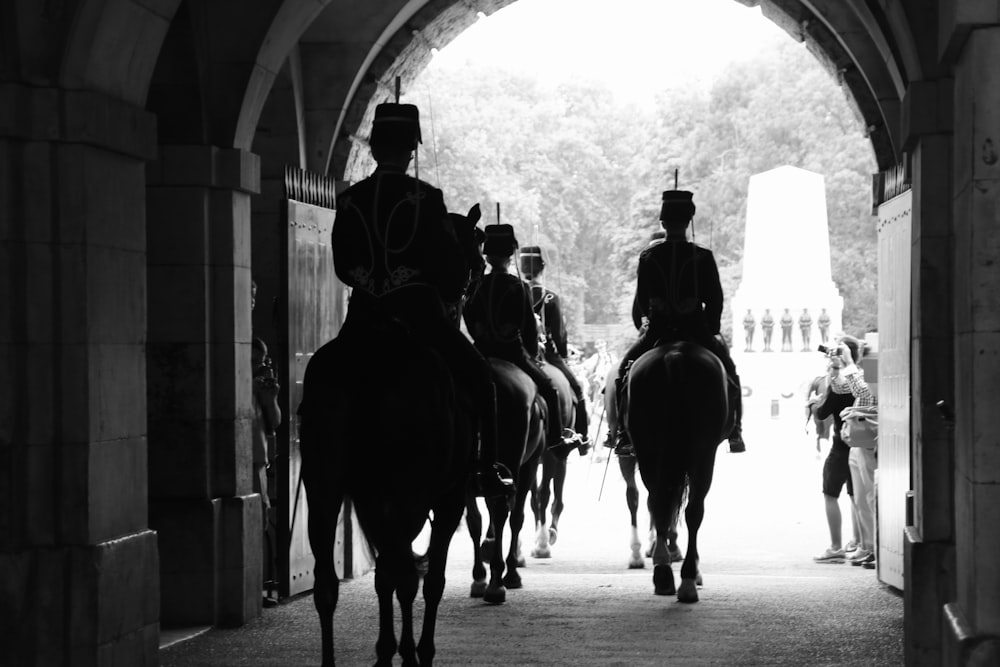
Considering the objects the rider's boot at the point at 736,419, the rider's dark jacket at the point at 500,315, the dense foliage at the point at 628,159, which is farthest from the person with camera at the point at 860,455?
the dense foliage at the point at 628,159

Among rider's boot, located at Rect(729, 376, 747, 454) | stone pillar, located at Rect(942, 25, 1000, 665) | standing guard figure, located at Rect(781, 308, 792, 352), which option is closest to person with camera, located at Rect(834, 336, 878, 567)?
rider's boot, located at Rect(729, 376, 747, 454)

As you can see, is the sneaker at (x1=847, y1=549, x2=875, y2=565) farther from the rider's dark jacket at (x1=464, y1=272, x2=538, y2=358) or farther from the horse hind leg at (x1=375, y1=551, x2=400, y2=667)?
the horse hind leg at (x1=375, y1=551, x2=400, y2=667)

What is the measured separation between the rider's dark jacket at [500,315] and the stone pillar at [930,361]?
3601mm

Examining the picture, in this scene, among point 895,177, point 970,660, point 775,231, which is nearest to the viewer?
point 970,660

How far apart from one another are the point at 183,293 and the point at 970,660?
6001 millimetres

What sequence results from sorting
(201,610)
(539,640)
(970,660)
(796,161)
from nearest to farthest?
(970,660), (539,640), (201,610), (796,161)

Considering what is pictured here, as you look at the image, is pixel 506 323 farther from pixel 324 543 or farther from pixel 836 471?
pixel 324 543

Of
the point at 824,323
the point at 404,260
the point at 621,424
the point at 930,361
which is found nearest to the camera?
the point at 404,260

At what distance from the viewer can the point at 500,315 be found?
11500mm

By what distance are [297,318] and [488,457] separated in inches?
164

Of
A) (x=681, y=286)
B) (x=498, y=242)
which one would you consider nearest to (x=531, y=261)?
(x=498, y=242)

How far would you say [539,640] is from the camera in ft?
29.9

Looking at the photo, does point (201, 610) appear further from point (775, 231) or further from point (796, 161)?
point (796, 161)

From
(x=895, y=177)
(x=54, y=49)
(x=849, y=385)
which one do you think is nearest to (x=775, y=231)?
(x=849, y=385)
